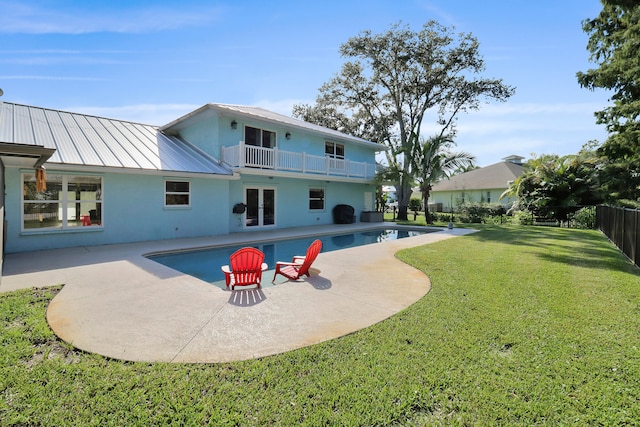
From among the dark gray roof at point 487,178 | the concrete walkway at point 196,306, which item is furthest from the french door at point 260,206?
the dark gray roof at point 487,178

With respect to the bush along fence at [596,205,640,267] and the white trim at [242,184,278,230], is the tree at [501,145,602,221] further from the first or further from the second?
the white trim at [242,184,278,230]

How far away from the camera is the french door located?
16328 mm

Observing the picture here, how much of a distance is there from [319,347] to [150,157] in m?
12.0

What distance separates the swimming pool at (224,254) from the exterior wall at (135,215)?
2736mm

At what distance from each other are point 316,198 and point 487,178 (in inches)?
989

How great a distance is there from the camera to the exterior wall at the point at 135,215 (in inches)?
383

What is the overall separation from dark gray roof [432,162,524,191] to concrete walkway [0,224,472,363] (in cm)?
3053

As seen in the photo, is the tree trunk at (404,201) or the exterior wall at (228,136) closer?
the exterior wall at (228,136)

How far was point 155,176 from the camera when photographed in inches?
488

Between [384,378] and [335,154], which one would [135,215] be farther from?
[335,154]

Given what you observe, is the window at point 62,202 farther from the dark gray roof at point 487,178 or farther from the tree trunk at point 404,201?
the dark gray roof at point 487,178

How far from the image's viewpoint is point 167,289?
6113mm

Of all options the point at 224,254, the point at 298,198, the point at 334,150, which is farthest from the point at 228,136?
the point at 334,150

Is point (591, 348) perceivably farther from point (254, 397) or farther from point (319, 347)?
point (254, 397)
